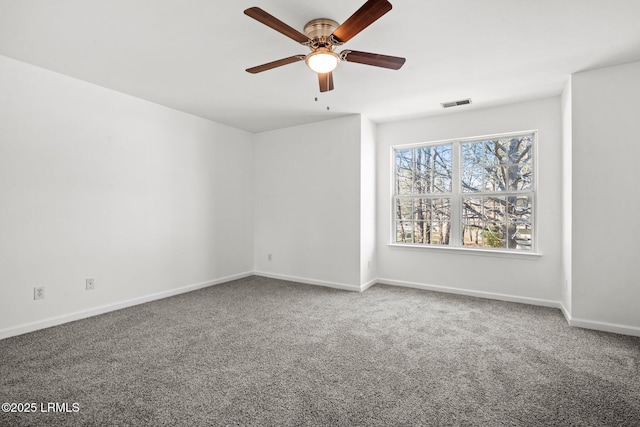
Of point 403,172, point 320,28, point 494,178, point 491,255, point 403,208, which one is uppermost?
point 320,28

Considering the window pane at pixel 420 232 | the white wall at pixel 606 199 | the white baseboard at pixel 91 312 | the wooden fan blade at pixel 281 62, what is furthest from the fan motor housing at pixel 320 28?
the white baseboard at pixel 91 312

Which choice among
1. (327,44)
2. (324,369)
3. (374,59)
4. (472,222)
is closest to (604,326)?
(472,222)

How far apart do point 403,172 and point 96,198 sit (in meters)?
4.10

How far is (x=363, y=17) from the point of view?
1.82 metres

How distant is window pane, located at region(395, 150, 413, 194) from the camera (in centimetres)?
484

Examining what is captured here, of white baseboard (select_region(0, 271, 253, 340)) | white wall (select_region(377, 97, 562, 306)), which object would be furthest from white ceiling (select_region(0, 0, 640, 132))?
white baseboard (select_region(0, 271, 253, 340))

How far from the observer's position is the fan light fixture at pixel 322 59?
224 cm

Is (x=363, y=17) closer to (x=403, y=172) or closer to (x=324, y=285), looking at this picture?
(x=403, y=172)

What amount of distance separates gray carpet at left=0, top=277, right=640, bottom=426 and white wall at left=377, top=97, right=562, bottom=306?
20.1 inches

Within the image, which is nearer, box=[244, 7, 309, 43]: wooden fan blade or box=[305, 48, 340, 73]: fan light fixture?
box=[244, 7, 309, 43]: wooden fan blade

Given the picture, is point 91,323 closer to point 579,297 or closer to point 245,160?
point 245,160

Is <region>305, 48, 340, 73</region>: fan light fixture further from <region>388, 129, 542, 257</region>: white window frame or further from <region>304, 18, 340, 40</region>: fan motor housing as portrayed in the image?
<region>388, 129, 542, 257</region>: white window frame

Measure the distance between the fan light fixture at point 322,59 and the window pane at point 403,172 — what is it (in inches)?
109

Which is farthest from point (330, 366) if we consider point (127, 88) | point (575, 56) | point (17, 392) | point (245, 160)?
point (245, 160)
